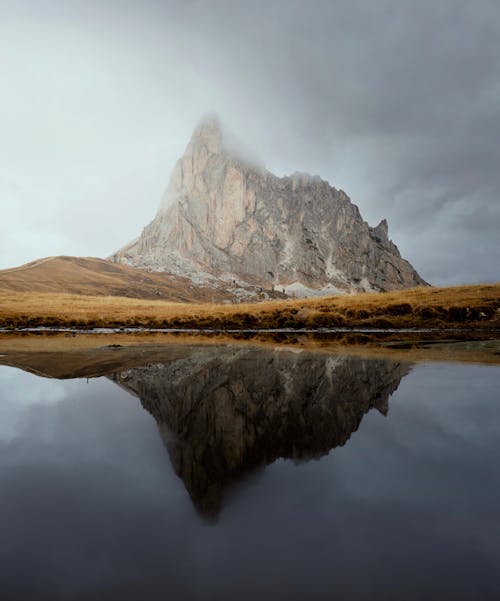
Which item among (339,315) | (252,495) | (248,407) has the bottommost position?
(252,495)

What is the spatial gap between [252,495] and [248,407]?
523 centimetres

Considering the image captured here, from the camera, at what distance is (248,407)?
1149 cm

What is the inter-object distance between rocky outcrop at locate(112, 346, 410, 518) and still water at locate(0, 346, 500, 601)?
64mm

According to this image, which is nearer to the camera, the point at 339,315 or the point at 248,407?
the point at 248,407

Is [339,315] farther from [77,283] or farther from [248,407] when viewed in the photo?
[77,283]

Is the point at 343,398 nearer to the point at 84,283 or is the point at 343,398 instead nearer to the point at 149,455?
the point at 149,455

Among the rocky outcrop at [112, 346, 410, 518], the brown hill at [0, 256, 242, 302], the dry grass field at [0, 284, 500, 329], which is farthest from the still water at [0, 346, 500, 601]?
the brown hill at [0, 256, 242, 302]

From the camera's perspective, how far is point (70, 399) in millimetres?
12984

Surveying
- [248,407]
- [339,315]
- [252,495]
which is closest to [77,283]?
[339,315]

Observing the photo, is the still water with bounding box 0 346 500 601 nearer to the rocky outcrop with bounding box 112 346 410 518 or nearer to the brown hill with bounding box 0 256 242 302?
the rocky outcrop with bounding box 112 346 410 518

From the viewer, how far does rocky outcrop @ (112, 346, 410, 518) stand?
769cm

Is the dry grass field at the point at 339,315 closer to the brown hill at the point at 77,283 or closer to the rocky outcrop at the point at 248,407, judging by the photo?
the rocky outcrop at the point at 248,407

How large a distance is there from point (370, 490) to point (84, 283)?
174017 mm

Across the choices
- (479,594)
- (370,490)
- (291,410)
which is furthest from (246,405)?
(479,594)
